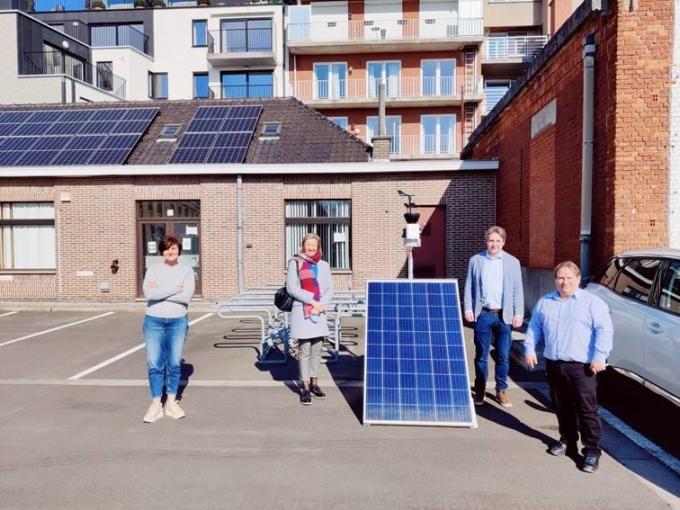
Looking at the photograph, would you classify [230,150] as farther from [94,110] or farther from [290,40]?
[290,40]

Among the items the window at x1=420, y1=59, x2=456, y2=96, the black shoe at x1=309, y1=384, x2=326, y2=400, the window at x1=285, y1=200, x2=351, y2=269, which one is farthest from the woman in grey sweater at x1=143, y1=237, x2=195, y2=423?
the window at x1=420, y1=59, x2=456, y2=96

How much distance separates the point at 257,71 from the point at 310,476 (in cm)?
3401

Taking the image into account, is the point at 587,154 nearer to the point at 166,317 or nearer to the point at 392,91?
the point at 166,317

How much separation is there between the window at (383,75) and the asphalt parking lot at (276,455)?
26713 mm

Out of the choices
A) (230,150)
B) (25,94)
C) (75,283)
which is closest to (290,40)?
(25,94)

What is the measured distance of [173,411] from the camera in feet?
18.6

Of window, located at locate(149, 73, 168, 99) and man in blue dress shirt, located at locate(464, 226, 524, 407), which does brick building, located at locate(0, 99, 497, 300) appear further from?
window, located at locate(149, 73, 168, 99)

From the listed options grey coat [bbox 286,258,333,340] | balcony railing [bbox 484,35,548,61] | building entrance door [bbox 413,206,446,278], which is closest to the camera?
grey coat [bbox 286,258,333,340]

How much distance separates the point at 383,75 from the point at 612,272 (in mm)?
28199

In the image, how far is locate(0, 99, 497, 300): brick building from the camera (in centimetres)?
1525

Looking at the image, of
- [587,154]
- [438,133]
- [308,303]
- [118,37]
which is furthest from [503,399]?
[118,37]

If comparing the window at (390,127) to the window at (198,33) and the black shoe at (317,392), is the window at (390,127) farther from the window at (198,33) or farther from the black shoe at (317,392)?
the black shoe at (317,392)

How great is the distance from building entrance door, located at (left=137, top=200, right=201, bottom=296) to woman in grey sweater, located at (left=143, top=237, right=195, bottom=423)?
10.1 meters

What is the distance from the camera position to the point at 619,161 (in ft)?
25.0
